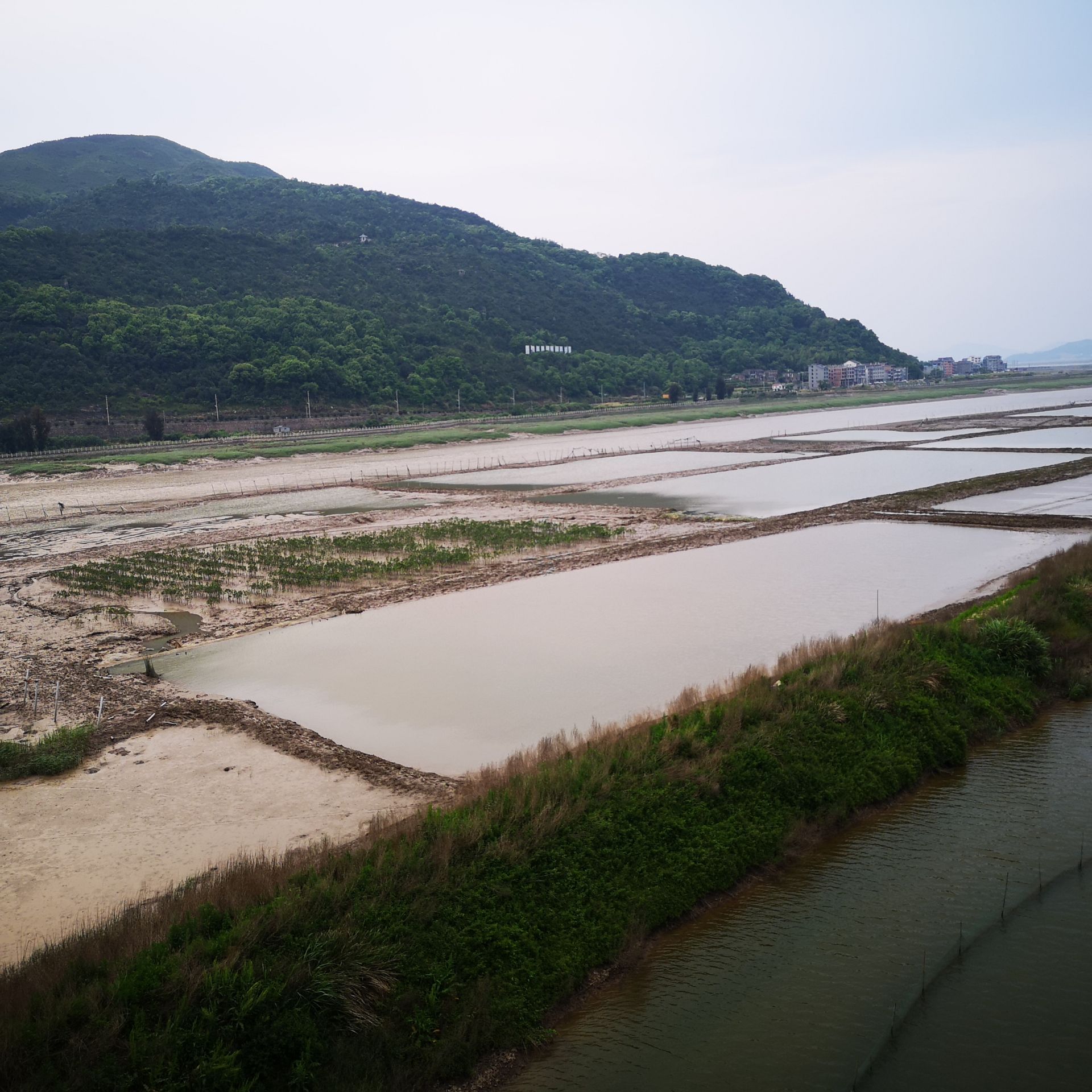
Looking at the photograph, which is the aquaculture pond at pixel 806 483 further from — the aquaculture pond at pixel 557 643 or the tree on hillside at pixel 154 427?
the tree on hillside at pixel 154 427

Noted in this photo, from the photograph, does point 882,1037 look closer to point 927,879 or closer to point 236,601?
point 927,879

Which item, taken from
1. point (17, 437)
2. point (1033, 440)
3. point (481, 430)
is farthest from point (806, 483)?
point (17, 437)

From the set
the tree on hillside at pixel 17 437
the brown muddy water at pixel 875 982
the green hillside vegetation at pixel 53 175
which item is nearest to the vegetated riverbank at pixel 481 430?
the tree on hillside at pixel 17 437

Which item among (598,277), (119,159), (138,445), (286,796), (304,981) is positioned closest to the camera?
(304,981)

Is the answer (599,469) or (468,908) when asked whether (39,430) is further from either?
(468,908)

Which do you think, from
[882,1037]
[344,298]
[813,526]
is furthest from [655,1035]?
[344,298]

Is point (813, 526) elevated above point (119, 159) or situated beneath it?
situated beneath

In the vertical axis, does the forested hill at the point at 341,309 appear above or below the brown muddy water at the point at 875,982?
above
